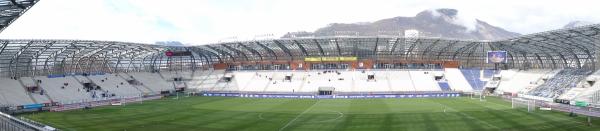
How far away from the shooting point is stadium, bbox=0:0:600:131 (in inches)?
1710

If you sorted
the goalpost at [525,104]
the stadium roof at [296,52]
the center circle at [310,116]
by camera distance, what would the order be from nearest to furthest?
the center circle at [310,116], the goalpost at [525,104], the stadium roof at [296,52]

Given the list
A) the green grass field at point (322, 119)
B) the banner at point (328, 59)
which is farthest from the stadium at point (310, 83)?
the banner at point (328, 59)

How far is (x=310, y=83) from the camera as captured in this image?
8731cm

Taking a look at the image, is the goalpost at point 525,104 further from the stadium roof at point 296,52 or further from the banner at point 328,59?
the banner at point 328,59

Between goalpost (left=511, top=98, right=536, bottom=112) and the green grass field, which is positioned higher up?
goalpost (left=511, top=98, right=536, bottom=112)

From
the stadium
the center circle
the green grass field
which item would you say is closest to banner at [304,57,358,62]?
the stadium

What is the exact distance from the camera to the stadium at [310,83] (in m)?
43.4

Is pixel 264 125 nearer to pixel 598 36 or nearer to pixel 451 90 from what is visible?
pixel 598 36

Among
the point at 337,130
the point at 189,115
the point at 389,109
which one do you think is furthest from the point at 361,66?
the point at 337,130

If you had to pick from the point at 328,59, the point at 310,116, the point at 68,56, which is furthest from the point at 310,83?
the point at 68,56

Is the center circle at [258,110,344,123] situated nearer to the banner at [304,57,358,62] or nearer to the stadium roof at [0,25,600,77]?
the stadium roof at [0,25,600,77]

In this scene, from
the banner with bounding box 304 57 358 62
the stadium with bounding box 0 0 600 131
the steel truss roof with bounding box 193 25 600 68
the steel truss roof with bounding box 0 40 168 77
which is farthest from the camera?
the banner with bounding box 304 57 358 62

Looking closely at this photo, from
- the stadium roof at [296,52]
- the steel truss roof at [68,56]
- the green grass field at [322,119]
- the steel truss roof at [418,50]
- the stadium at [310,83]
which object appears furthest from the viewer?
the steel truss roof at [418,50]

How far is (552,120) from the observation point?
41.1 m
